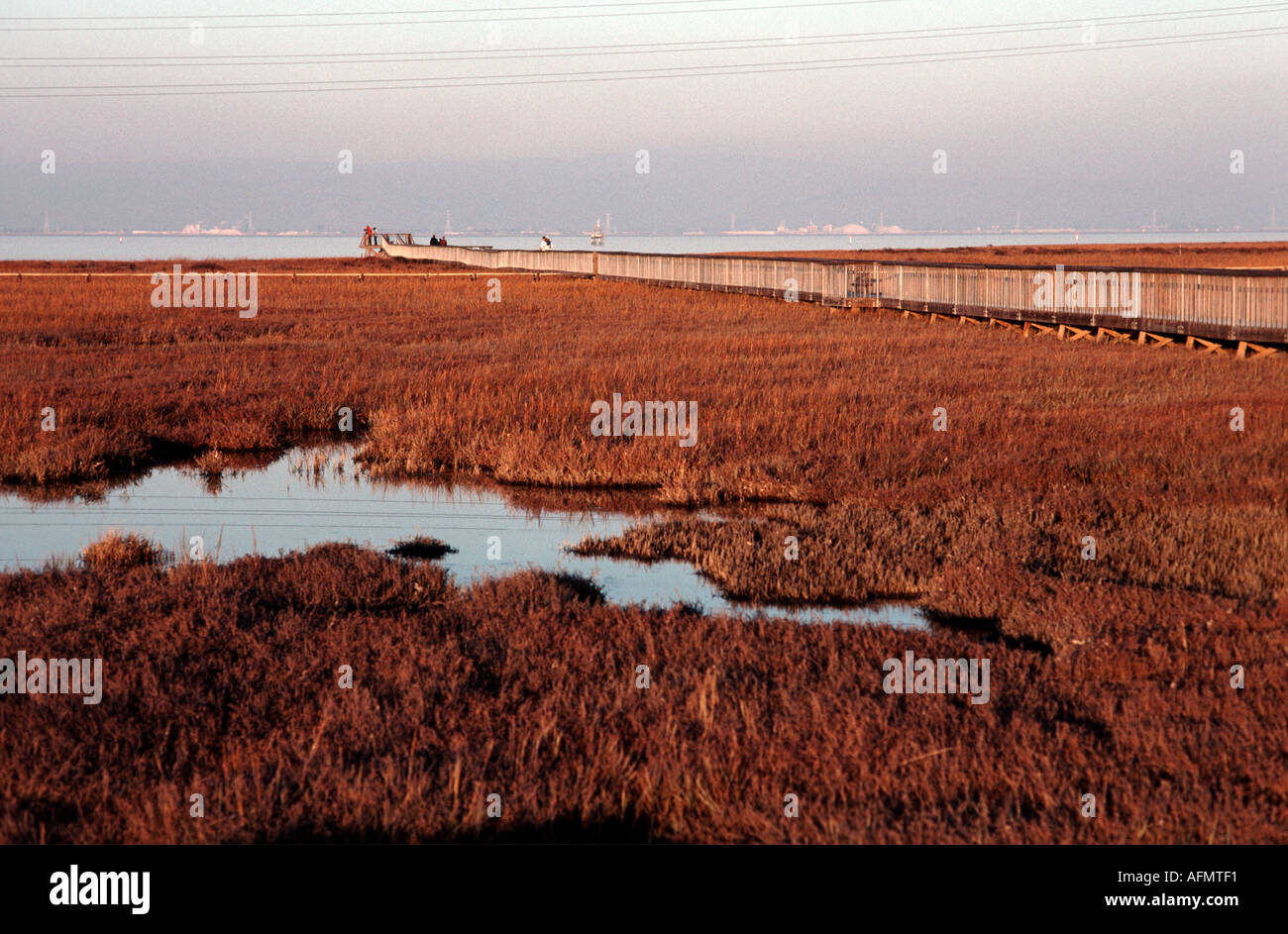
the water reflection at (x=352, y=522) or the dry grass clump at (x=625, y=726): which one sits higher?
the water reflection at (x=352, y=522)

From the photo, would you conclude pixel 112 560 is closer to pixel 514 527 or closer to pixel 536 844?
pixel 514 527

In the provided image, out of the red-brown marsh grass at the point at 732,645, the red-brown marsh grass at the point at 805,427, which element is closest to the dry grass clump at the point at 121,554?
the red-brown marsh grass at the point at 732,645

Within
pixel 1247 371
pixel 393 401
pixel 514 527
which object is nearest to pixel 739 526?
pixel 514 527

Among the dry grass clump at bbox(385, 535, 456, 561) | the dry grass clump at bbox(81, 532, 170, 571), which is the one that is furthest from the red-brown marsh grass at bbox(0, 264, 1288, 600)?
the dry grass clump at bbox(81, 532, 170, 571)

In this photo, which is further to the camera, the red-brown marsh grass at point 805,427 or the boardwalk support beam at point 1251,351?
the boardwalk support beam at point 1251,351

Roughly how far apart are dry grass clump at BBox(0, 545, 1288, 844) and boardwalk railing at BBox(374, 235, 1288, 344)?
47.3 feet

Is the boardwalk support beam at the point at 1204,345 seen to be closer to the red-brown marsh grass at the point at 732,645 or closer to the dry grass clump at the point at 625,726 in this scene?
the red-brown marsh grass at the point at 732,645

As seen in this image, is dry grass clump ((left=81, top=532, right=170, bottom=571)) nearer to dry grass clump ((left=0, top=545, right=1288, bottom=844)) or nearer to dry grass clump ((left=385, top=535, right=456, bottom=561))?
dry grass clump ((left=0, top=545, right=1288, bottom=844))

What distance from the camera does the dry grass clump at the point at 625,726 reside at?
493 cm

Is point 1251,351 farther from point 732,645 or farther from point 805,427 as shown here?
point 732,645

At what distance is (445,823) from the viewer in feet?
16.2

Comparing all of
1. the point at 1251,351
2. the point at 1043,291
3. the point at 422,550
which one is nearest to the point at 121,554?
the point at 422,550

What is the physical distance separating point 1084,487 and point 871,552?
3.11 metres

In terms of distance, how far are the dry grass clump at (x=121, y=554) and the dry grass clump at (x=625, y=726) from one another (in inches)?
49.6
